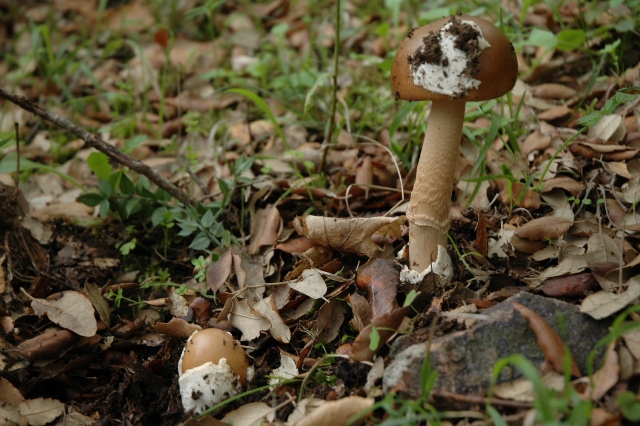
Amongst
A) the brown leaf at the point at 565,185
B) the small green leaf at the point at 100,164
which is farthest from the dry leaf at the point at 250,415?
the brown leaf at the point at 565,185

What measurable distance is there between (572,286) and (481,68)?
1.05 metres

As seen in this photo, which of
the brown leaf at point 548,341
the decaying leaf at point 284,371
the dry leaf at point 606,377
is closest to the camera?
the dry leaf at point 606,377

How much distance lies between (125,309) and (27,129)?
2.62 m

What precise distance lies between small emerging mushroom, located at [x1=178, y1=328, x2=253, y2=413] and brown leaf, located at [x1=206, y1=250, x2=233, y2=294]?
0.49 meters

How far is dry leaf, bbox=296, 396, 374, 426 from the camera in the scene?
2.04 meters

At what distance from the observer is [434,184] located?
98.3 inches

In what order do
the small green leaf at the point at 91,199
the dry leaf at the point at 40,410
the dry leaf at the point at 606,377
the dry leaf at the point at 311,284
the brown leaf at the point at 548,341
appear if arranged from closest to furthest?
the dry leaf at the point at 606,377 < the brown leaf at the point at 548,341 < the dry leaf at the point at 40,410 < the dry leaf at the point at 311,284 < the small green leaf at the point at 91,199

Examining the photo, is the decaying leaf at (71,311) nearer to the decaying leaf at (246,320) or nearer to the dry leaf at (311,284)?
the decaying leaf at (246,320)

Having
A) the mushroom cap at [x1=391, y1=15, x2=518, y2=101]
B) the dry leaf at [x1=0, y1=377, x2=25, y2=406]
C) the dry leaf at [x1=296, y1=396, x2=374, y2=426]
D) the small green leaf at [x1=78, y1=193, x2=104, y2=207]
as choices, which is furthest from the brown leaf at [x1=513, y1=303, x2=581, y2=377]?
the small green leaf at [x1=78, y1=193, x2=104, y2=207]

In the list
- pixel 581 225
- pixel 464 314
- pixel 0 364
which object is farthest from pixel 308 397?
pixel 581 225

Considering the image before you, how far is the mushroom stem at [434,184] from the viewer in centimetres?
238

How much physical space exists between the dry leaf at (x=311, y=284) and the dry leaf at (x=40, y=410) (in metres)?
1.19

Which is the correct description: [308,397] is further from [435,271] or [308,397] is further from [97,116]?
[97,116]

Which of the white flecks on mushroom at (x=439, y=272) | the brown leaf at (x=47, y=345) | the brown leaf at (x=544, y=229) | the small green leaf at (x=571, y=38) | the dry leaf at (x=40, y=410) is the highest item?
the small green leaf at (x=571, y=38)
